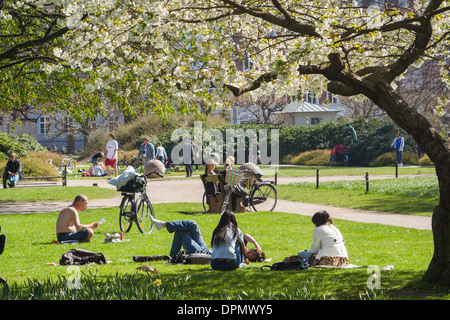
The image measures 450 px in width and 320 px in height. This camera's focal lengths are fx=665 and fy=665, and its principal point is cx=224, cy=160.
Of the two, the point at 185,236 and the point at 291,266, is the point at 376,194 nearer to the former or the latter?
the point at 185,236

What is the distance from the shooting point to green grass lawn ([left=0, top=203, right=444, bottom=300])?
22.6ft

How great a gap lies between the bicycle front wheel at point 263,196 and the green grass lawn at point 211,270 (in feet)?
1.88

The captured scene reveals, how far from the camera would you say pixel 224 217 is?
9.09 meters

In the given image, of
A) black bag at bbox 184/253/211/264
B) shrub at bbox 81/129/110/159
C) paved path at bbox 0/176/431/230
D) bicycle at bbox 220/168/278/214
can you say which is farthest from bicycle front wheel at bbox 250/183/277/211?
shrub at bbox 81/129/110/159

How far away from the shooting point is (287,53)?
887 cm

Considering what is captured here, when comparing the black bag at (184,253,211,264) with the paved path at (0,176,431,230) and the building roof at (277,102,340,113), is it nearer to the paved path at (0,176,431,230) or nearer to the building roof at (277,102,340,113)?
the paved path at (0,176,431,230)

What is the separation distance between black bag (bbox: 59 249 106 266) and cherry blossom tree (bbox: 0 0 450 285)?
241 cm

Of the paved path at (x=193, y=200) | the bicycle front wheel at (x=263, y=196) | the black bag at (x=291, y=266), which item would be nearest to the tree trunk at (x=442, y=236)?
the black bag at (x=291, y=266)

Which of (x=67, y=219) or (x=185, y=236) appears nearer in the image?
(x=185, y=236)

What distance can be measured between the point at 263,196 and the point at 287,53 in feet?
27.0

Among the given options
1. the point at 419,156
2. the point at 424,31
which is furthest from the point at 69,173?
the point at 424,31

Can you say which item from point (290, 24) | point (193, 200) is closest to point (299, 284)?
point (290, 24)

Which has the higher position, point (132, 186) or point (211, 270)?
point (132, 186)

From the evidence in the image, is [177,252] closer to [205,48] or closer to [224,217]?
[224,217]
